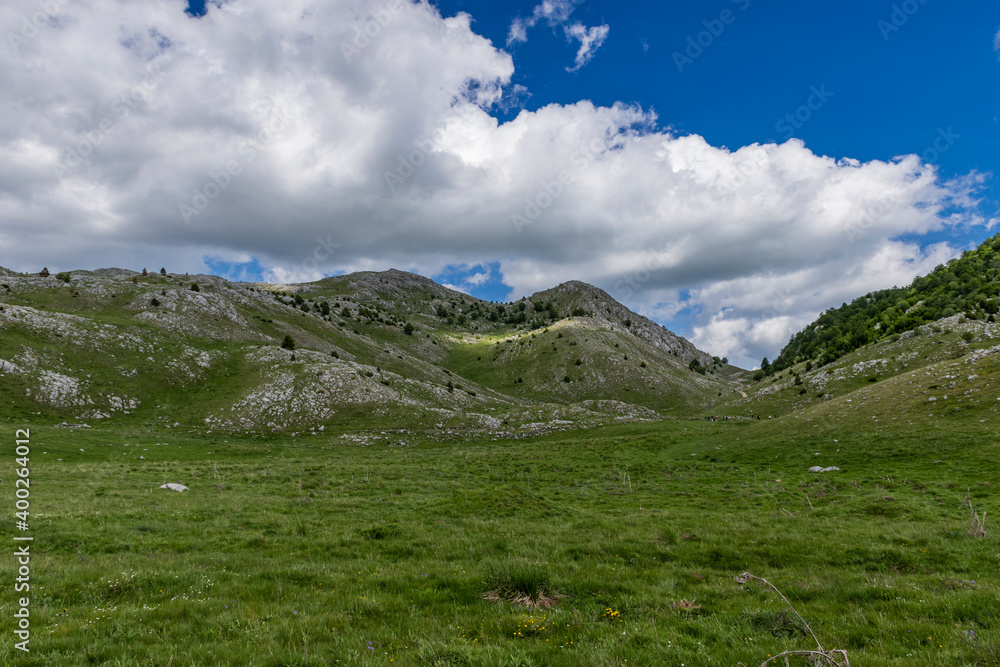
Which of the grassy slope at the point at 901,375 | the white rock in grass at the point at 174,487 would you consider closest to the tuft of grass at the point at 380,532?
the white rock in grass at the point at 174,487

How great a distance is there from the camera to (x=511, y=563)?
12.8 meters

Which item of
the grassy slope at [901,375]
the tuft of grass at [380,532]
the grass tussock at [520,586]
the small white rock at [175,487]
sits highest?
the grassy slope at [901,375]

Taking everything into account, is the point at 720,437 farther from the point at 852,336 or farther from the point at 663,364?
the point at 663,364

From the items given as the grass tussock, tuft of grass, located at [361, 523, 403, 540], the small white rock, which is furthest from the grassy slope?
the small white rock

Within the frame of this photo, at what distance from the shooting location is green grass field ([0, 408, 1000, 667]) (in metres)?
7.55

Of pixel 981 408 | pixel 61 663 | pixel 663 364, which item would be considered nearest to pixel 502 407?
pixel 981 408

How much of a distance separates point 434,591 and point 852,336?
12308 cm

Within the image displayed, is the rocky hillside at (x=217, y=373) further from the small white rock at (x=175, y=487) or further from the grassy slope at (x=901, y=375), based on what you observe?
the small white rock at (x=175, y=487)

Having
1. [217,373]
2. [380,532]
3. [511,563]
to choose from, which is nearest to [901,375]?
[511,563]

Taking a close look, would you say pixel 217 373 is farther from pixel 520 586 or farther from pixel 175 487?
pixel 520 586

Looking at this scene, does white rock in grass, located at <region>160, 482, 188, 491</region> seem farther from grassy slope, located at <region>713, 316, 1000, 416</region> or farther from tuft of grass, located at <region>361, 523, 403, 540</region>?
grassy slope, located at <region>713, 316, 1000, 416</region>

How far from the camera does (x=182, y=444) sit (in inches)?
1873

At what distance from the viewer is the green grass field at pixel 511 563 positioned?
7.55 m

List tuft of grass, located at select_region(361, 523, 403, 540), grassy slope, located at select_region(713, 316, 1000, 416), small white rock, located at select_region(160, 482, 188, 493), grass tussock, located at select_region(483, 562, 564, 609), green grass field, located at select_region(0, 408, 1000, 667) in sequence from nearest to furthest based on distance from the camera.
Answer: green grass field, located at select_region(0, 408, 1000, 667), grass tussock, located at select_region(483, 562, 564, 609), tuft of grass, located at select_region(361, 523, 403, 540), small white rock, located at select_region(160, 482, 188, 493), grassy slope, located at select_region(713, 316, 1000, 416)
